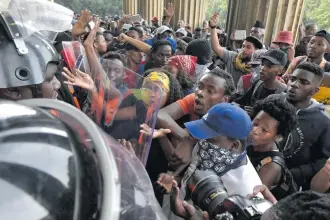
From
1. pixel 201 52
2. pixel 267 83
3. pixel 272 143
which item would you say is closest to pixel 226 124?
pixel 272 143

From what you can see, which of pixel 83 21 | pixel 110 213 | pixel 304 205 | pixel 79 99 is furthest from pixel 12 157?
pixel 83 21

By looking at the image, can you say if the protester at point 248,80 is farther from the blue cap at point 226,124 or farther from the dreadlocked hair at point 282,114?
the blue cap at point 226,124

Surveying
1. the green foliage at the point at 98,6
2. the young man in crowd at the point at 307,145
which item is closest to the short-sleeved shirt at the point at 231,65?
the young man in crowd at the point at 307,145

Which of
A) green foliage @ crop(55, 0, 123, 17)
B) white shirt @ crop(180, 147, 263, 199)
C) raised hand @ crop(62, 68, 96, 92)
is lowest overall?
green foliage @ crop(55, 0, 123, 17)

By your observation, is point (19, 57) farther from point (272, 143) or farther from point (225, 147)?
point (272, 143)

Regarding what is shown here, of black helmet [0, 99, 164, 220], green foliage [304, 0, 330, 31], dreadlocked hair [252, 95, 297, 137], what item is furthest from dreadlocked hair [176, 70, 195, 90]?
green foliage [304, 0, 330, 31]

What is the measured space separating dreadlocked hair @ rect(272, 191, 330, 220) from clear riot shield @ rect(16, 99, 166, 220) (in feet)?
1.28

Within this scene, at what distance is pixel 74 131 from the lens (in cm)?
73

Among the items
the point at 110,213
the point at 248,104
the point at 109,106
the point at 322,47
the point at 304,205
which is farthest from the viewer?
the point at 322,47

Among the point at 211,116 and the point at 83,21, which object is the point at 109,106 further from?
the point at 83,21

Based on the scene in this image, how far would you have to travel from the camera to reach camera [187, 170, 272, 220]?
3.26ft

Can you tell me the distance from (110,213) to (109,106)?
3.49 ft

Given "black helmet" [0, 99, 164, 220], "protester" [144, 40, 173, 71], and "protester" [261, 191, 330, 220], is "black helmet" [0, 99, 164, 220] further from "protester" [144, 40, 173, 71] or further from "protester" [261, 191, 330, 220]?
"protester" [144, 40, 173, 71]

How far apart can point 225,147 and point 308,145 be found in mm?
1081
